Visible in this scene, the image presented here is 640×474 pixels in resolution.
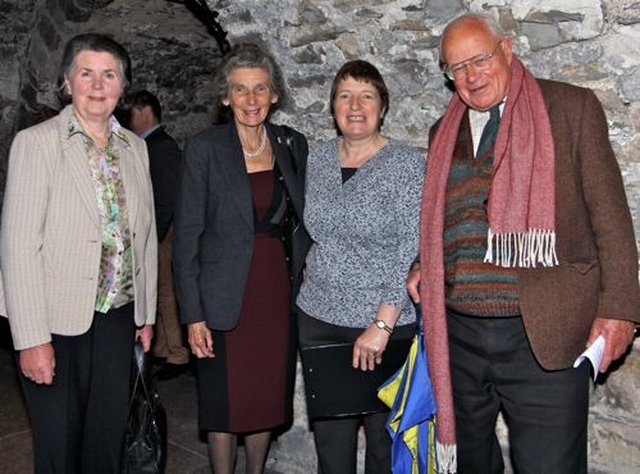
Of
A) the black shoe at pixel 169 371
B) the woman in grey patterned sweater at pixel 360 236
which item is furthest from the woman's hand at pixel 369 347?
the black shoe at pixel 169 371

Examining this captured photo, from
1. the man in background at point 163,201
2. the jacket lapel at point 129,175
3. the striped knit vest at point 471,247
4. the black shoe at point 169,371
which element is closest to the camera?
the striped knit vest at point 471,247

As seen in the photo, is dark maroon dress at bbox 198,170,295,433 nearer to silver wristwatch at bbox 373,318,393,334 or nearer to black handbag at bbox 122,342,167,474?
black handbag at bbox 122,342,167,474

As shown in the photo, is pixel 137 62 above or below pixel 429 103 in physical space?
above

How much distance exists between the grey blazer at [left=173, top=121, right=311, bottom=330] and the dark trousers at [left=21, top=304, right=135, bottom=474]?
0.24 metres

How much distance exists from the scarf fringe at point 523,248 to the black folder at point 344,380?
598 millimetres

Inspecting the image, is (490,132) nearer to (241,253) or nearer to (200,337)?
(241,253)

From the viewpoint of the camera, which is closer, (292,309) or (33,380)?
(33,380)

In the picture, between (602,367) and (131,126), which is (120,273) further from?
(131,126)

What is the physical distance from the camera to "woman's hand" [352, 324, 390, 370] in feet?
8.87

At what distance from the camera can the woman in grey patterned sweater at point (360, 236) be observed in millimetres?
2688

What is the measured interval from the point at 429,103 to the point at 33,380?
1781 mm

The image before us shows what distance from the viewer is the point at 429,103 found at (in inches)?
123

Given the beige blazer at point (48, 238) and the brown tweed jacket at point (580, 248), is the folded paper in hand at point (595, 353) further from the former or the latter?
the beige blazer at point (48, 238)

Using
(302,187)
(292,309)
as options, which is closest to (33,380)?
(292,309)
